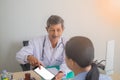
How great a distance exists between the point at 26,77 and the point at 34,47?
619mm

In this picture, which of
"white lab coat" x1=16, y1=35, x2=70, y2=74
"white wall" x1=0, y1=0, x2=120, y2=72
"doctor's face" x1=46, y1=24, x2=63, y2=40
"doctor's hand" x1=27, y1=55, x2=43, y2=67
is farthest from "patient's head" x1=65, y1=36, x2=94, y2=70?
"white wall" x1=0, y1=0, x2=120, y2=72

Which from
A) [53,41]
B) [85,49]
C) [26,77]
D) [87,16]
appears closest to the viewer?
[85,49]

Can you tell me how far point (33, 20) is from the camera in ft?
9.25

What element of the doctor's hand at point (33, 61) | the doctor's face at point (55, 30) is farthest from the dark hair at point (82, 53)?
the doctor's face at point (55, 30)

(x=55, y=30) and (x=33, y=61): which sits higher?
(x=55, y=30)

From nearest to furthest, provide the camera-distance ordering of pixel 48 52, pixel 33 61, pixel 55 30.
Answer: pixel 33 61 < pixel 55 30 < pixel 48 52

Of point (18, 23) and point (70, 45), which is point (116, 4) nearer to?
point (18, 23)

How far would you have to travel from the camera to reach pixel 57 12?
289cm

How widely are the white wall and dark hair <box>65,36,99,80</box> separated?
162 centimetres

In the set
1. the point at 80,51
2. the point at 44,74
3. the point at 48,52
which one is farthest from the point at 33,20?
the point at 80,51

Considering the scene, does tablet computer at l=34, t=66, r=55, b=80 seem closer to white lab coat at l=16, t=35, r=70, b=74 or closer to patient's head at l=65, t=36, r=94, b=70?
white lab coat at l=16, t=35, r=70, b=74

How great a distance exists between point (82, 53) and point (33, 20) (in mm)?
1680

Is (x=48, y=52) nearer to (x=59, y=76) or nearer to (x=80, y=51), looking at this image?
(x=59, y=76)

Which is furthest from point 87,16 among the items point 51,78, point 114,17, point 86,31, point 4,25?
point 51,78
